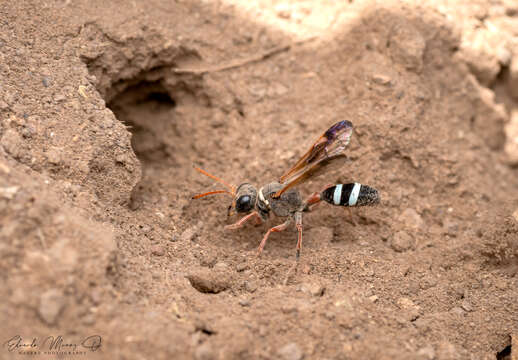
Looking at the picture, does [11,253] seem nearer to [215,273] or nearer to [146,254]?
[146,254]

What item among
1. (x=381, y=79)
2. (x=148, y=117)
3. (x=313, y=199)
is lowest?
(x=148, y=117)

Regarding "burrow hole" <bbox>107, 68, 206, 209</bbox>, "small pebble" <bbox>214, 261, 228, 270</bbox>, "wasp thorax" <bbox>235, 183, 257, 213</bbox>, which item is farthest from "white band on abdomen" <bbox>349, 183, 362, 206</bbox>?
"burrow hole" <bbox>107, 68, 206, 209</bbox>

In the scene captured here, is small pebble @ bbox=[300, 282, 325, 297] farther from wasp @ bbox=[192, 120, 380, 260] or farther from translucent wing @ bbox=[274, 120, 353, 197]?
translucent wing @ bbox=[274, 120, 353, 197]

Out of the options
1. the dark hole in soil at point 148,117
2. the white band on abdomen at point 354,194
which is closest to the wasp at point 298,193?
the white band on abdomen at point 354,194

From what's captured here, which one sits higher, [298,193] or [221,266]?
[298,193]

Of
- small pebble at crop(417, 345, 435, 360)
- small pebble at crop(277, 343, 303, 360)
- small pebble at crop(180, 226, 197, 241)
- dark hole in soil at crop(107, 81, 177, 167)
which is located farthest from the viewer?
dark hole in soil at crop(107, 81, 177, 167)

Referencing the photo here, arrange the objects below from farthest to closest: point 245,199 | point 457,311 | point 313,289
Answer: point 245,199 < point 457,311 < point 313,289
